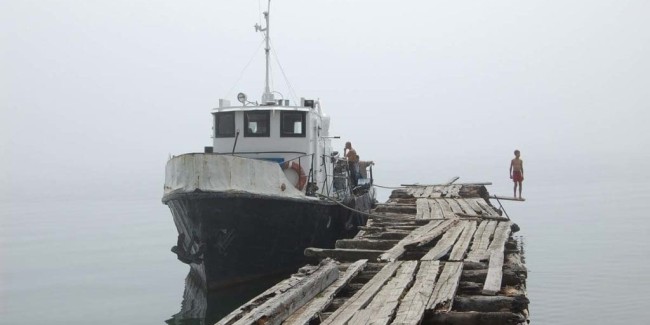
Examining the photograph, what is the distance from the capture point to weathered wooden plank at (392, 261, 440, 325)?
685 centimetres

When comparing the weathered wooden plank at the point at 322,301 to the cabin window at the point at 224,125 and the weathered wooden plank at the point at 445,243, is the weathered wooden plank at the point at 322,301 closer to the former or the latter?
the weathered wooden plank at the point at 445,243

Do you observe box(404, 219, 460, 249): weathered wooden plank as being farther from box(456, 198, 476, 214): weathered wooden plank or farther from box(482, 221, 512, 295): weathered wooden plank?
box(456, 198, 476, 214): weathered wooden plank

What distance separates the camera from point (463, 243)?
11.7 m

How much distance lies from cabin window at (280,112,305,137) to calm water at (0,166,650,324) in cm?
442

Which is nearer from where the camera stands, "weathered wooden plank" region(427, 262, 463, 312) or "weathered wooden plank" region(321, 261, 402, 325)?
"weathered wooden plank" region(321, 261, 402, 325)

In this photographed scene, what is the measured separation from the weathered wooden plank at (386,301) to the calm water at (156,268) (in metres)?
6.12

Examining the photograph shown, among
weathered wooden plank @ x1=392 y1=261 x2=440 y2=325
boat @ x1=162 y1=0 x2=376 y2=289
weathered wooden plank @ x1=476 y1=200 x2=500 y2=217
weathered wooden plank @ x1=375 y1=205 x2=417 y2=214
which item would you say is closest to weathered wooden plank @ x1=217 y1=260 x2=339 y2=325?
weathered wooden plank @ x1=392 y1=261 x2=440 y2=325

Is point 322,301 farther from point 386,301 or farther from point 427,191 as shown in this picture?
point 427,191

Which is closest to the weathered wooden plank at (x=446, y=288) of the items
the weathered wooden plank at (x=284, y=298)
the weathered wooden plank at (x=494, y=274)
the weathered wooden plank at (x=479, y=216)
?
the weathered wooden plank at (x=494, y=274)

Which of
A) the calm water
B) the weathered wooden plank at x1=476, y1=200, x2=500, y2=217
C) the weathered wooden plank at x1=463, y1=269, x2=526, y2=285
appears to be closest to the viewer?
the weathered wooden plank at x1=463, y1=269, x2=526, y2=285

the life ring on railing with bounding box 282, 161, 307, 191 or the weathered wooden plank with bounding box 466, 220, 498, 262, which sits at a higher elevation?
the life ring on railing with bounding box 282, 161, 307, 191

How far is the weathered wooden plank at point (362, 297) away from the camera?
6906 millimetres

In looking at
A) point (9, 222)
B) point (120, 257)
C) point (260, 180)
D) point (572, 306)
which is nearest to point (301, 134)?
point (260, 180)

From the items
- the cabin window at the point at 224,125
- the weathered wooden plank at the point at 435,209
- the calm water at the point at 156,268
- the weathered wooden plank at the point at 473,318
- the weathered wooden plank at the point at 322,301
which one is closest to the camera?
the weathered wooden plank at the point at 322,301
